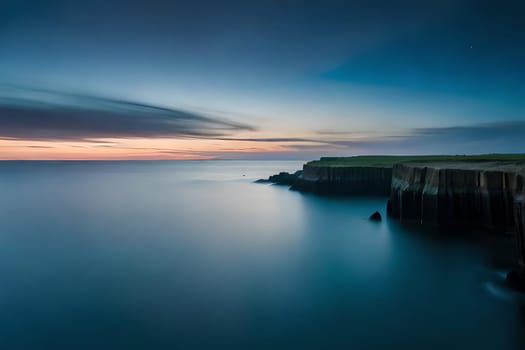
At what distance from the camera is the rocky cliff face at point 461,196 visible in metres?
18.5

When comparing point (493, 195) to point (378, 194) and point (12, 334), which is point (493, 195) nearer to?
point (12, 334)

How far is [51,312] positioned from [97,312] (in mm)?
1571

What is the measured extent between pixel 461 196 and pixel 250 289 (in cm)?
1482

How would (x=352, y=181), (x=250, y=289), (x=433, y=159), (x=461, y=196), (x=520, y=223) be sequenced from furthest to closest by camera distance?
1. (x=352, y=181)
2. (x=433, y=159)
3. (x=461, y=196)
4. (x=250, y=289)
5. (x=520, y=223)

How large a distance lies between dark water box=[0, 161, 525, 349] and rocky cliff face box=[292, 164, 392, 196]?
20.5 meters

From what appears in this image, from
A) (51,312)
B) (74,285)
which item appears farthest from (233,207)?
(51,312)

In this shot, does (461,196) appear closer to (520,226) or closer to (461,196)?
(461,196)

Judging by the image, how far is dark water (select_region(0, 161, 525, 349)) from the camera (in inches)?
384

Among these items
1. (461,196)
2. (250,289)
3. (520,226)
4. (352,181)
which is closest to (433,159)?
(352,181)

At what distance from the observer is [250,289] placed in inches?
535

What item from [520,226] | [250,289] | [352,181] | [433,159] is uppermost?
[433,159]

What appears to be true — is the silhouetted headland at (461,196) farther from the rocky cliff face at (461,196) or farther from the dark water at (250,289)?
the dark water at (250,289)

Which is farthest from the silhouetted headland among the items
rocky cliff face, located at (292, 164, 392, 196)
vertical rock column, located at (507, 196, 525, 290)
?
rocky cliff face, located at (292, 164, 392, 196)

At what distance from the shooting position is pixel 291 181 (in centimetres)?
6469
